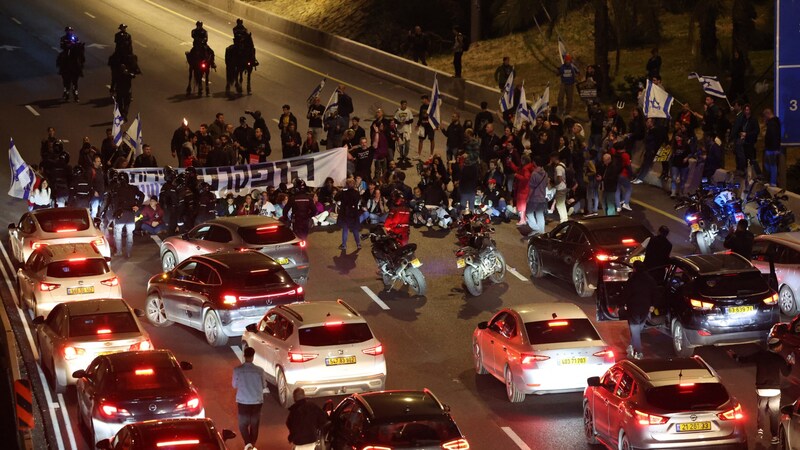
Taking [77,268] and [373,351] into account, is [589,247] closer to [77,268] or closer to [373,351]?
[373,351]

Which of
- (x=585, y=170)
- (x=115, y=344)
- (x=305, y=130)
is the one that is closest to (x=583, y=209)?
(x=585, y=170)

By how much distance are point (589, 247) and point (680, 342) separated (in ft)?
13.7

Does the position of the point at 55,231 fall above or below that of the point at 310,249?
above

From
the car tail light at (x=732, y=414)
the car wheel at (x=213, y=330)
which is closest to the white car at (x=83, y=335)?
the car wheel at (x=213, y=330)

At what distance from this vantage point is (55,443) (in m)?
20.8

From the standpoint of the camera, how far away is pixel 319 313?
2272 centimetres

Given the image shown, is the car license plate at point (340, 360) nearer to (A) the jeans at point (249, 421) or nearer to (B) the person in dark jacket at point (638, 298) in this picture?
(A) the jeans at point (249, 421)

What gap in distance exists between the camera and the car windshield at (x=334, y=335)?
2211 cm

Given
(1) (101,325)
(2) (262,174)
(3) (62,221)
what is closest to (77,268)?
(3) (62,221)

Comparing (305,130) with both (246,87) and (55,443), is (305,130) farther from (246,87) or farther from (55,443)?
(55,443)

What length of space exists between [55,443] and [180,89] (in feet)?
91.6

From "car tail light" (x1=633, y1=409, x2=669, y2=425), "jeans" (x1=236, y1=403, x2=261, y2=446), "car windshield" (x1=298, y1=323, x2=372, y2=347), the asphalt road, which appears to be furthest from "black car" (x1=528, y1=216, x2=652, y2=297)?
"jeans" (x1=236, y1=403, x2=261, y2=446)

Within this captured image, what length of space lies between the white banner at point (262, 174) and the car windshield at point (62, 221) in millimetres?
3135

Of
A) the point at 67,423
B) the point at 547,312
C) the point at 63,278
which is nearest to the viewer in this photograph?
the point at 67,423
